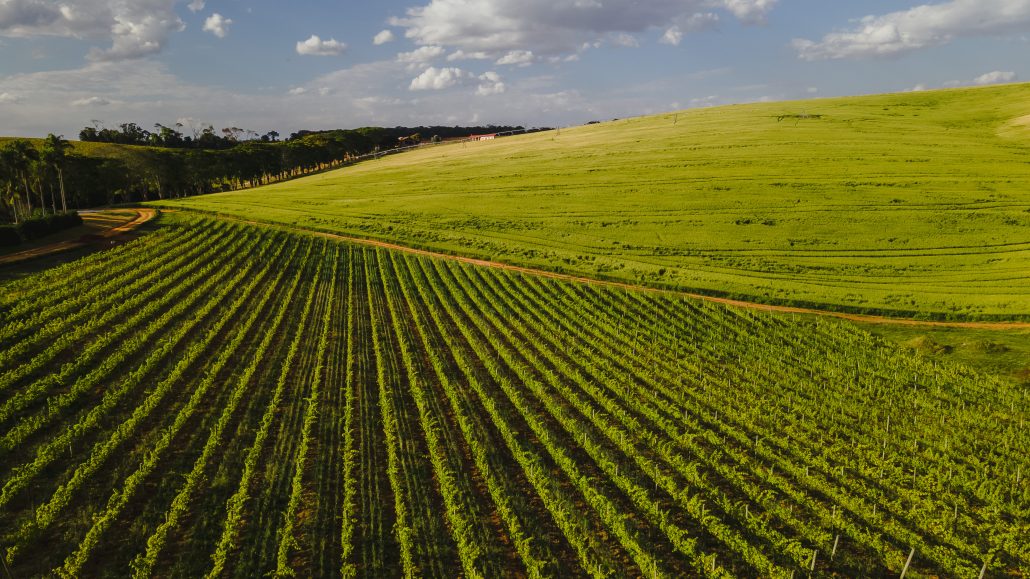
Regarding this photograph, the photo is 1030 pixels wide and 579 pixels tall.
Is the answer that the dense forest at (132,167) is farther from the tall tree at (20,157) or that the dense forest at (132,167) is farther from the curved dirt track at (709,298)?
the curved dirt track at (709,298)

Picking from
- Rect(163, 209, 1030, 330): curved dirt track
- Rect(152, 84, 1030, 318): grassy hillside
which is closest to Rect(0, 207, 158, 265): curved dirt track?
Rect(152, 84, 1030, 318): grassy hillside

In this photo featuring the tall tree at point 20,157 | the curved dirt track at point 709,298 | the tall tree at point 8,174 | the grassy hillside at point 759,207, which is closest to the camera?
the curved dirt track at point 709,298

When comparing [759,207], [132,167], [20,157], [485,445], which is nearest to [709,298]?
[759,207]

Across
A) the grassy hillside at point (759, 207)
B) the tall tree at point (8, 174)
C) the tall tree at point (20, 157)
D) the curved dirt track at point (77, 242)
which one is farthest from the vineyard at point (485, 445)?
the tall tree at point (20, 157)

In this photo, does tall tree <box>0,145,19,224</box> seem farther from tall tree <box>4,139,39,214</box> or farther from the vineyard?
the vineyard

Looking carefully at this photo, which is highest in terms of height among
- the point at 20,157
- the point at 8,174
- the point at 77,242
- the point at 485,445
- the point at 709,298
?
the point at 20,157

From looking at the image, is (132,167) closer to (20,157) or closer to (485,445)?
(20,157)
